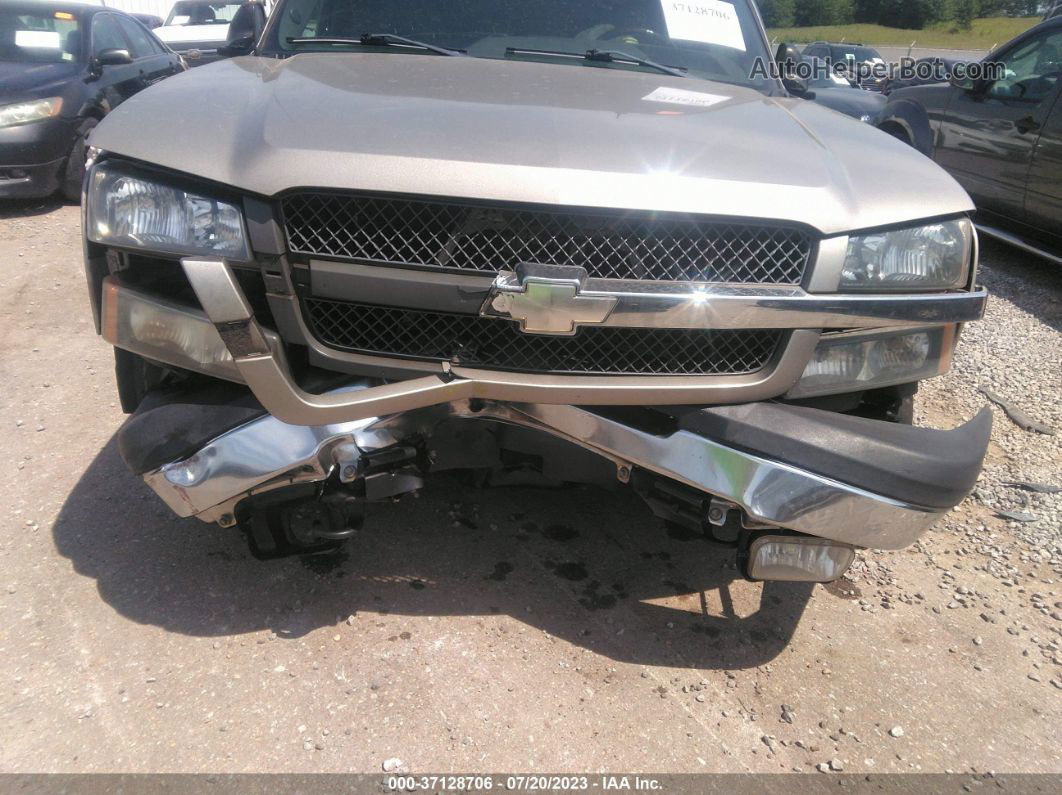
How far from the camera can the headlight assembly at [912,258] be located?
210cm

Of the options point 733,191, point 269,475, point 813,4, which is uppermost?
point 733,191

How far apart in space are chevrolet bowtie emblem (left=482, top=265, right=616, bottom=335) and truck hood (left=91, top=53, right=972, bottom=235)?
0.17 metres

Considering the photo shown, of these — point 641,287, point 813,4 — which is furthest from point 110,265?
point 813,4

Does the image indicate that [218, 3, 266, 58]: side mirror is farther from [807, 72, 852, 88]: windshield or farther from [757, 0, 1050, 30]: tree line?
[757, 0, 1050, 30]: tree line

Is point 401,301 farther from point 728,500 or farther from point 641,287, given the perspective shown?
point 728,500

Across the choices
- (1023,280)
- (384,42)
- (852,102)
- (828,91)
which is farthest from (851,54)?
(384,42)

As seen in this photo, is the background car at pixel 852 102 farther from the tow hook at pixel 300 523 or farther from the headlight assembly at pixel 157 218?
the headlight assembly at pixel 157 218

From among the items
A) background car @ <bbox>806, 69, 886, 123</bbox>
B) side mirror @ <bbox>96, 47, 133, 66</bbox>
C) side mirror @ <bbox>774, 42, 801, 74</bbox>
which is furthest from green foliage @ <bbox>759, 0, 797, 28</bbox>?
side mirror @ <bbox>774, 42, 801, 74</bbox>

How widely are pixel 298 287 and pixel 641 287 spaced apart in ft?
2.76

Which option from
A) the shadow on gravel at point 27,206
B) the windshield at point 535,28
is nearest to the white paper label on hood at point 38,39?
the shadow on gravel at point 27,206

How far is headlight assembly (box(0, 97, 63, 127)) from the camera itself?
6.60 m

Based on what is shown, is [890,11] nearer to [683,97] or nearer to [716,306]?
[683,97]

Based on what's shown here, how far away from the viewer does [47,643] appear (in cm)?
243

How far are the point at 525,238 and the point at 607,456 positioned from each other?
61 cm
